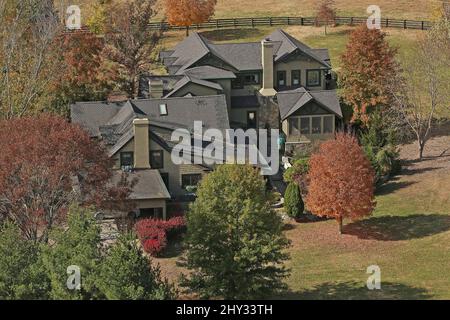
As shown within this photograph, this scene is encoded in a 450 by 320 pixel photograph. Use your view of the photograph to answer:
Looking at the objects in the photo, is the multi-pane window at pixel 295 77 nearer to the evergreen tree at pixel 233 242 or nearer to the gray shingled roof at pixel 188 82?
the gray shingled roof at pixel 188 82

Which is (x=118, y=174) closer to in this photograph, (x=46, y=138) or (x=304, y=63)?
(x=46, y=138)

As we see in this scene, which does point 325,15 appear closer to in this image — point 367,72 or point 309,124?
point 367,72

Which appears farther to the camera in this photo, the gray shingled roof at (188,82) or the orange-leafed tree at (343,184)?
the gray shingled roof at (188,82)

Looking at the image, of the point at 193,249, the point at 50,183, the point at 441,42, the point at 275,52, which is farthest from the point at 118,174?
the point at 441,42

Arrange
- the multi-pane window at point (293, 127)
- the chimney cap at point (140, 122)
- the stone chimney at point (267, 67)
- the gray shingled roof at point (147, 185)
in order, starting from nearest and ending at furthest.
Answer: the gray shingled roof at point (147, 185) → the chimney cap at point (140, 122) → the multi-pane window at point (293, 127) → the stone chimney at point (267, 67)

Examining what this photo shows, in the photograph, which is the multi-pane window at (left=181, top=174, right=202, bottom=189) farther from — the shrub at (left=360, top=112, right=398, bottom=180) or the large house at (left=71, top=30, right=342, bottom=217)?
the shrub at (left=360, top=112, right=398, bottom=180)

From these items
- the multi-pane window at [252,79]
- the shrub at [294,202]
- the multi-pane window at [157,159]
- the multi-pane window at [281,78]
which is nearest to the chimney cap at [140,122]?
the multi-pane window at [157,159]
